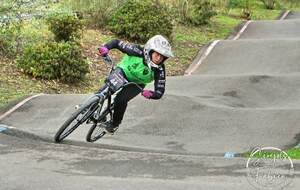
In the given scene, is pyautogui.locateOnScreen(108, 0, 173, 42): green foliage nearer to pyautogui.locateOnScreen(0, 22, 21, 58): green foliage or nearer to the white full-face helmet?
pyautogui.locateOnScreen(0, 22, 21, 58): green foliage

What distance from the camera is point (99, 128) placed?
9.42 m

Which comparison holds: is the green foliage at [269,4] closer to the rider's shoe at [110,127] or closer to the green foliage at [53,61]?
the green foliage at [53,61]

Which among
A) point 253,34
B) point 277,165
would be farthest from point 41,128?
point 253,34

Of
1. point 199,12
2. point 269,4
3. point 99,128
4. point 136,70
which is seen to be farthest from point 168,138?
point 269,4

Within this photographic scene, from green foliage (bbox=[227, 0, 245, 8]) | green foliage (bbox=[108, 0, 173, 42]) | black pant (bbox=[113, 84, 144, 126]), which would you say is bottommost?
green foliage (bbox=[227, 0, 245, 8])

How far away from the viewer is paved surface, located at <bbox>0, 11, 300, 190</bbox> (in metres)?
7.55

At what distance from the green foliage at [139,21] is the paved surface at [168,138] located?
3840 millimetres

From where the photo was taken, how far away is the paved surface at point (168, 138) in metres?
7.55

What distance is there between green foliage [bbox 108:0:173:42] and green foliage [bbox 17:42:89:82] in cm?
507

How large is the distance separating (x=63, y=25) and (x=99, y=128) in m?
6.87

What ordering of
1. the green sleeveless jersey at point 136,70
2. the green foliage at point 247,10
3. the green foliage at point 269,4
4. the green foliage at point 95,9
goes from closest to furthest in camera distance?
the green sleeveless jersey at point 136,70
the green foliage at point 95,9
the green foliage at point 247,10
the green foliage at point 269,4

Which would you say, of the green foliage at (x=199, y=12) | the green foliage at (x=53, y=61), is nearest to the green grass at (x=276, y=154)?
the green foliage at (x=53, y=61)

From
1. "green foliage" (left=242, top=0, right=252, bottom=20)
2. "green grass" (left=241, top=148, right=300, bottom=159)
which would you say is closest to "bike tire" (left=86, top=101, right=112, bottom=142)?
"green grass" (left=241, top=148, right=300, bottom=159)

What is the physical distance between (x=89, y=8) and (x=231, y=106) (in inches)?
333
